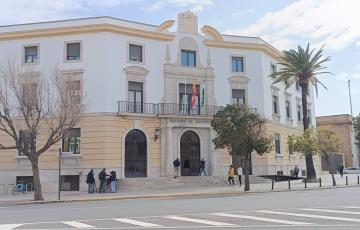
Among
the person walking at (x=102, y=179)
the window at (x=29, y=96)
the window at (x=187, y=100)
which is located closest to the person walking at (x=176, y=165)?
the window at (x=187, y=100)

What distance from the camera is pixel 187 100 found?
37.2 m

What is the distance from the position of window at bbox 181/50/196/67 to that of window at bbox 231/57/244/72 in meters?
3.73

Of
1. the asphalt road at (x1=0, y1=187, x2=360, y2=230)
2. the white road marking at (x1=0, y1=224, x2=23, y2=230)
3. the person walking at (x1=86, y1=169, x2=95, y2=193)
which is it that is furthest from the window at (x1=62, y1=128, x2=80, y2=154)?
the white road marking at (x1=0, y1=224, x2=23, y2=230)

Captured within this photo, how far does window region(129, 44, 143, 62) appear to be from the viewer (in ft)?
115

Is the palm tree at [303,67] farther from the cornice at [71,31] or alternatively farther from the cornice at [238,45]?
the cornice at [71,31]

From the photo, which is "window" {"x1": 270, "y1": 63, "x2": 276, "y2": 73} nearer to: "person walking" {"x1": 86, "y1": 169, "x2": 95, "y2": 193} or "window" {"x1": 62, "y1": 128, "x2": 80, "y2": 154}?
"window" {"x1": 62, "y1": 128, "x2": 80, "y2": 154}

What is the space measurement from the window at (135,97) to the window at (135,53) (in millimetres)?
1935

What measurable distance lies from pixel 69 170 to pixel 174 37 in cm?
1362

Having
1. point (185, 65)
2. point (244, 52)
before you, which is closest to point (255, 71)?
point (244, 52)

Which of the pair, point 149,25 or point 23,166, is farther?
point 149,25

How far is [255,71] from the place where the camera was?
39750mm

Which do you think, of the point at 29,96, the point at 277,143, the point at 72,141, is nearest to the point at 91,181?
the point at 72,141

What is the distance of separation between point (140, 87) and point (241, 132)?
10.2 metres

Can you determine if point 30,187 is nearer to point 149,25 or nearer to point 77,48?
point 77,48
